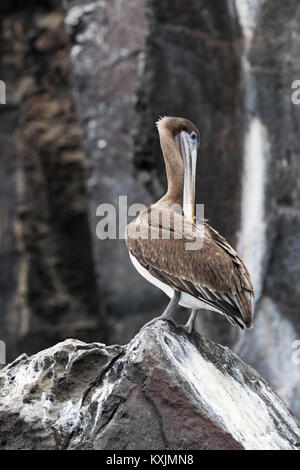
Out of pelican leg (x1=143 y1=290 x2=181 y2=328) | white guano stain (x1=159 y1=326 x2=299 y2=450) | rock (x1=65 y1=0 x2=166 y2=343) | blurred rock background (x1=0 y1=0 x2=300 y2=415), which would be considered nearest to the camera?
white guano stain (x1=159 y1=326 x2=299 y2=450)

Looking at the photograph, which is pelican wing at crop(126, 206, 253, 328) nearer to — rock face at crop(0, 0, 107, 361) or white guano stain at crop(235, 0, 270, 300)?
white guano stain at crop(235, 0, 270, 300)

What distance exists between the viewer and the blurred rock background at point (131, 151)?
9617mm

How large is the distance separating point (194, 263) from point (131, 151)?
6.00 meters

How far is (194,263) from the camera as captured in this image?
6.05 metres

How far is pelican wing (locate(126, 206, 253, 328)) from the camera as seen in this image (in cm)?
597

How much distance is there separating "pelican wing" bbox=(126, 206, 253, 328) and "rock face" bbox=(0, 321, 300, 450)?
358mm

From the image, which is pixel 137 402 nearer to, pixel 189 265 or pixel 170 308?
pixel 170 308

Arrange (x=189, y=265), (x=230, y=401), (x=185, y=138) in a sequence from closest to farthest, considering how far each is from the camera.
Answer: (x=230, y=401) → (x=189, y=265) → (x=185, y=138)

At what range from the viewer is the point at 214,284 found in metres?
5.99

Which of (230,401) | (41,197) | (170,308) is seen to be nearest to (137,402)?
(230,401)

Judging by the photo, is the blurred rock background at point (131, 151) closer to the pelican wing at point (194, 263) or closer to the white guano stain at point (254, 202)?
the white guano stain at point (254, 202)

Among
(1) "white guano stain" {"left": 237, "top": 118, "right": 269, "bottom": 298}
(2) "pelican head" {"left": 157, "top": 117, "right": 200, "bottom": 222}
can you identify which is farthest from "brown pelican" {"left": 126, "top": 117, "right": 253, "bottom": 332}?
(1) "white guano stain" {"left": 237, "top": 118, "right": 269, "bottom": 298}

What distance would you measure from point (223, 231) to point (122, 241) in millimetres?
3104

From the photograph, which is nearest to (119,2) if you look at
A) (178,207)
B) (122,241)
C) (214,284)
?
(122,241)
